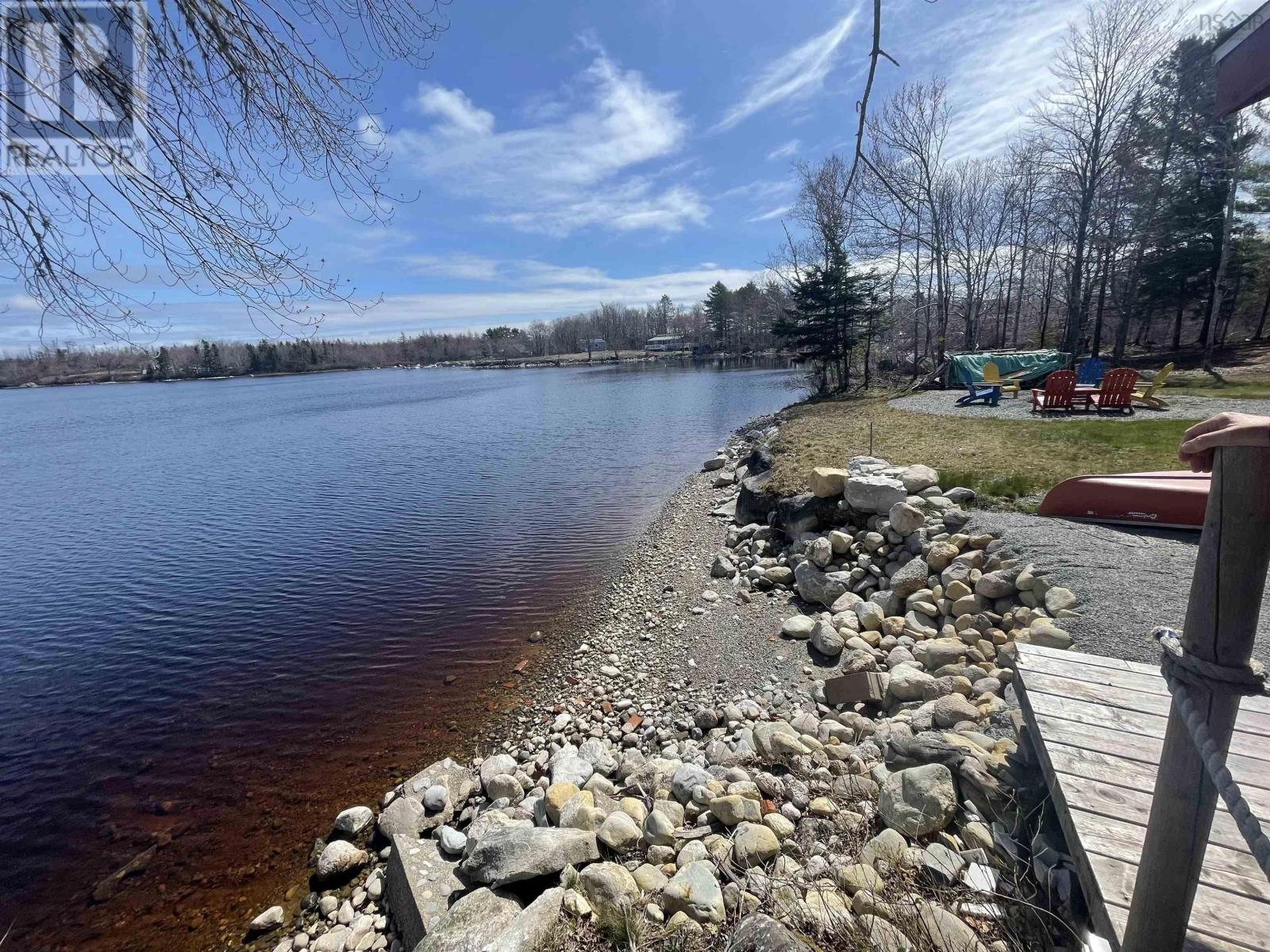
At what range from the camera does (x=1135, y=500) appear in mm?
5941

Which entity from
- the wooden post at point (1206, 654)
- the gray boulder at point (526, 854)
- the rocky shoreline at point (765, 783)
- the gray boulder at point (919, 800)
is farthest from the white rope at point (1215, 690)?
the gray boulder at point (526, 854)

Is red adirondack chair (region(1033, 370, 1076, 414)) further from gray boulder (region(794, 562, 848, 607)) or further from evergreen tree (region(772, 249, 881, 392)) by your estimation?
evergreen tree (region(772, 249, 881, 392))

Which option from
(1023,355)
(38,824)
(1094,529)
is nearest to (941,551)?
(1094,529)

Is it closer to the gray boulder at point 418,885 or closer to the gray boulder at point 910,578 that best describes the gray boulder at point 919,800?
the gray boulder at point 418,885

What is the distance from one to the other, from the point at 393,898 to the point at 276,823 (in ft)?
6.87

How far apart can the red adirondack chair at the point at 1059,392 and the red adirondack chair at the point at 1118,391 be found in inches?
23.2

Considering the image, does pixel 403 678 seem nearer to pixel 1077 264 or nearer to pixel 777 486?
pixel 777 486

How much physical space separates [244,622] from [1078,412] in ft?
61.0

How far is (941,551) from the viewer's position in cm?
627

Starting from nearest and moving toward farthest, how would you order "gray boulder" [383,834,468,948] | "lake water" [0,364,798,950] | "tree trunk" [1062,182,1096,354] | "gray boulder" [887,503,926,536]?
"gray boulder" [383,834,468,948]
"lake water" [0,364,798,950]
"gray boulder" [887,503,926,536]
"tree trunk" [1062,182,1096,354]

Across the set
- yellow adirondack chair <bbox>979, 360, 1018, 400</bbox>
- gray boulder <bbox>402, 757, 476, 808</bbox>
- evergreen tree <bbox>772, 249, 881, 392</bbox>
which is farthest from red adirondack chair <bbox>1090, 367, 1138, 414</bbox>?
gray boulder <bbox>402, 757, 476, 808</bbox>

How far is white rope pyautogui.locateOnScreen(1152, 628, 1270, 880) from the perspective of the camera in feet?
3.67

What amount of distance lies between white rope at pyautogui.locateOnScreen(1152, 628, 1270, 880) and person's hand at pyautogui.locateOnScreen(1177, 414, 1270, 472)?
0.42 meters

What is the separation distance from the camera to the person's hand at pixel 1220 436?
1.12 m
